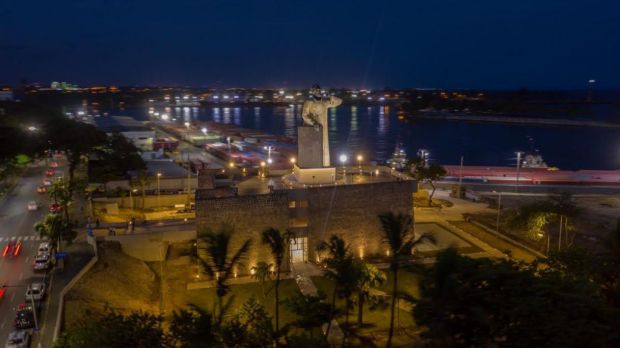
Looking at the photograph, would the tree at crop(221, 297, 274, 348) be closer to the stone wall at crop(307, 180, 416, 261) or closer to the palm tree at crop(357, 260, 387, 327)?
the palm tree at crop(357, 260, 387, 327)

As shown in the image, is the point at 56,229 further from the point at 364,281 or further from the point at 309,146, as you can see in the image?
the point at 364,281

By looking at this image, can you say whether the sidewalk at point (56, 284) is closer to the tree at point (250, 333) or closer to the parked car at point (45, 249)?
the parked car at point (45, 249)

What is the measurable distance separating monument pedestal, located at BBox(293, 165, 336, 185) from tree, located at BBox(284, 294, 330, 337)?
36.3 feet

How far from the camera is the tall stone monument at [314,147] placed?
2470 cm

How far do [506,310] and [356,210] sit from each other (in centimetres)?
1199

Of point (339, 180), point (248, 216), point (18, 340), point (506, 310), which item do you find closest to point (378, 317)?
point (506, 310)

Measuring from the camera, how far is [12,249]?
23.0 meters

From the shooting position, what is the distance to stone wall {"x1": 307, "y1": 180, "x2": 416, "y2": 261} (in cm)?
2194

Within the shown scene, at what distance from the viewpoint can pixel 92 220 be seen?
2638 cm

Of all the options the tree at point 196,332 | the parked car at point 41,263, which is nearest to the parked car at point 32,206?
the parked car at point 41,263

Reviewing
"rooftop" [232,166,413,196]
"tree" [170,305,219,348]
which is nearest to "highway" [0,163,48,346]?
"tree" [170,305,219,348]

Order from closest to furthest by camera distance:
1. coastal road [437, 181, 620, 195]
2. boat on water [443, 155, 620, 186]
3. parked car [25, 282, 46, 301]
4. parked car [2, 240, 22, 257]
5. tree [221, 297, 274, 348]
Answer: tree [221, 297, 274, 348]
parked car [25, 282, 46, 301]
parked car [2, 240, 22, 257]
coastal road [437, 181, 620, 195]
boat on water [443, 155, 620, 186]

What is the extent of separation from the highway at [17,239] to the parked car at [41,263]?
0.78ft

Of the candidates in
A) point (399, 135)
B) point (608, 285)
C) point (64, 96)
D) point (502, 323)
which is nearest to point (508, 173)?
point (608, 285)
